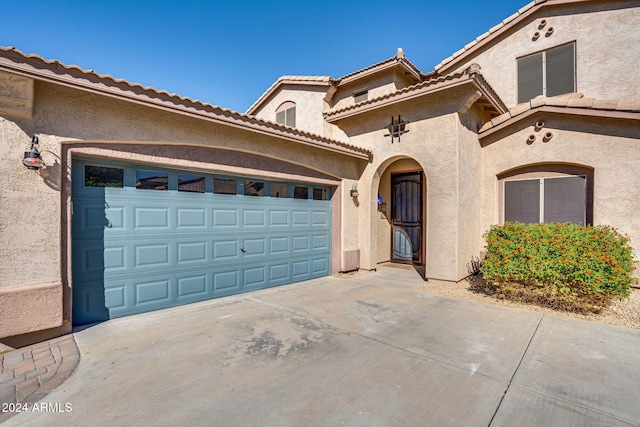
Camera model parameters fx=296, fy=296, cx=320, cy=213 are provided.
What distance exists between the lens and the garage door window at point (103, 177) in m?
5.43

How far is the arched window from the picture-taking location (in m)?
8.06

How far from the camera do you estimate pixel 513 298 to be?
693 centimetres

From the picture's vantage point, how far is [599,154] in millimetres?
7707

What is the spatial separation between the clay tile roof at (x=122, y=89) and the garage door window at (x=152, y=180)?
1.38 metres

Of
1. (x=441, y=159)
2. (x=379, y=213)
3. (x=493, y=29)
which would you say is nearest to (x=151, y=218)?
(x=441, y=159)

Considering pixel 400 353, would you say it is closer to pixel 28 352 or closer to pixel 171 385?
pixel 171 385

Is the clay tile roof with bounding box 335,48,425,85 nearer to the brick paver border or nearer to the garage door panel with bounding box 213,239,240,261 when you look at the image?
the garage door panel with bounding box 213,239,240,261

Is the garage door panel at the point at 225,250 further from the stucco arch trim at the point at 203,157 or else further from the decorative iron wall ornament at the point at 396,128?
the decorative iron wall ornament at the point at 396,128

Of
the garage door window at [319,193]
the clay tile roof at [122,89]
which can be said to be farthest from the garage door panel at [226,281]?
the clay tile roof at [122,89]

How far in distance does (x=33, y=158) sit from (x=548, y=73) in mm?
14221

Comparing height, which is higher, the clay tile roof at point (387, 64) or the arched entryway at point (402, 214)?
the clay tile roof at point (387, 64)

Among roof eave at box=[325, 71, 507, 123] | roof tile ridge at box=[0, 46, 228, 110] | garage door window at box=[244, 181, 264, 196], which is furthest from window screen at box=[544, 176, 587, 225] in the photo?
roof tile ridge at box=[0, 46, 228, 110]

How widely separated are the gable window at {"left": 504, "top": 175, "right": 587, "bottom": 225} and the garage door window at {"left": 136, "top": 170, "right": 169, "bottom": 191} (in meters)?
9.64

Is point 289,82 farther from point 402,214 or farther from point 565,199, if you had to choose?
point 565,199
